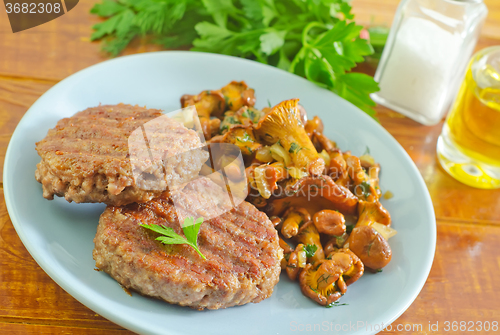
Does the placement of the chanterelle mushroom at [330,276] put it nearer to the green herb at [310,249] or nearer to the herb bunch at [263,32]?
the green herb at [310,249]

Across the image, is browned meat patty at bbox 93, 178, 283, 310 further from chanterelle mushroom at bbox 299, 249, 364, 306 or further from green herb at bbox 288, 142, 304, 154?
green herb at bbox 288, 142, 304, 154

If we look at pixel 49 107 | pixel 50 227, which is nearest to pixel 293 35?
pixel 49 107

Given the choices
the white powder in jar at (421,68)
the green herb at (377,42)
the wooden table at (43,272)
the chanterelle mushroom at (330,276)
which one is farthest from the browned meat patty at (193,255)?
the green herb at (377,42)

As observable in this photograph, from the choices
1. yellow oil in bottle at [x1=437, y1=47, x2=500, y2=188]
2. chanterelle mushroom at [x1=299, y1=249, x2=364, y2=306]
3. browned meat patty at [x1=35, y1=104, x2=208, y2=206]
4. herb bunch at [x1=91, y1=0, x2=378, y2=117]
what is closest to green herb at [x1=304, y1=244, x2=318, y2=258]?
chanterelle mushroom at [x1=299, y1=249, x2=364, y2=306]

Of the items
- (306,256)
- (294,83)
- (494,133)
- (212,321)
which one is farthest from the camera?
(294,83)

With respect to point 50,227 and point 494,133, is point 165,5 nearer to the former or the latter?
point 50,227

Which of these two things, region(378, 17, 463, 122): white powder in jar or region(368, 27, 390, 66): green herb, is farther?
region(368, 27, 390, 66): green herb
